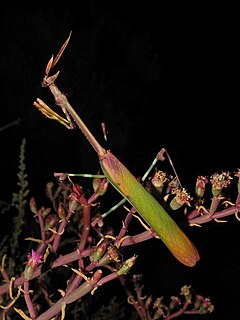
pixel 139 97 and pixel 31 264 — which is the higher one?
pixel 139 97

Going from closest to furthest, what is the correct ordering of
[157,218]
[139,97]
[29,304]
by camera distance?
[29,304]
[157,218]
[139,97]

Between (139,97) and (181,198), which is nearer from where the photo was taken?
(181,198)

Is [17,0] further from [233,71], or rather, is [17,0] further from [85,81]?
[233,71]

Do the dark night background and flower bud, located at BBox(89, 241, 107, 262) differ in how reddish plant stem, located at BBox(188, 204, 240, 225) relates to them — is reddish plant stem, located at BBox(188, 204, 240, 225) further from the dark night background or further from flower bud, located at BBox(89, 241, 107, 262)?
the dark night background

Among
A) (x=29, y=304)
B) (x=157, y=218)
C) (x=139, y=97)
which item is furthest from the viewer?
(x=139, y=97)

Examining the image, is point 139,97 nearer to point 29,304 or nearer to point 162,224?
point 162,224

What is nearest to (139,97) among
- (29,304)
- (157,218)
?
(157,218)

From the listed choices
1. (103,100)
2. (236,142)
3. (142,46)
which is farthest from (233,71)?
(103,100)

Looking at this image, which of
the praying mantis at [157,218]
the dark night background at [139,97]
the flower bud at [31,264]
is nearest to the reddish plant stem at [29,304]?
the flower bud at [31,264]
